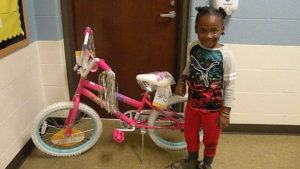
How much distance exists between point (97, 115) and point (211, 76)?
93 cm

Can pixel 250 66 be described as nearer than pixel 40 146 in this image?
No

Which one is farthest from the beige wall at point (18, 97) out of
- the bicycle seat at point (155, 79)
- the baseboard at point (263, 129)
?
the baseboard at point (263, 129)

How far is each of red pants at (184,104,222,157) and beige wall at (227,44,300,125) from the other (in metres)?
0.66

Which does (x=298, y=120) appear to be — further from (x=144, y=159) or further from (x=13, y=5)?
(x=13, y=5)

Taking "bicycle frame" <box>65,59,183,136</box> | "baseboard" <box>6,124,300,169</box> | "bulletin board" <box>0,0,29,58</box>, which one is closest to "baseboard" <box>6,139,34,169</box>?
"bicycle frame" <box>65,59,183,136</box>

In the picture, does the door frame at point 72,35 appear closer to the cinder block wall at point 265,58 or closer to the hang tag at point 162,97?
the cinder block wall at point 265,58

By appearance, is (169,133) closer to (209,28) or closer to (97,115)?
(97,115)

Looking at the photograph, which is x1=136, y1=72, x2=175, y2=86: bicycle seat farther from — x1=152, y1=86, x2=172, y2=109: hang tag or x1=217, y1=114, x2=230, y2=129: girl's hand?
x1=217, y1=114, x2=230, y2=129: girl's hand

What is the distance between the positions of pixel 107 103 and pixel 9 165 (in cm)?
81

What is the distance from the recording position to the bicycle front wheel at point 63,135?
77.6 inches

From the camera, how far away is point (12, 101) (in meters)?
1.90

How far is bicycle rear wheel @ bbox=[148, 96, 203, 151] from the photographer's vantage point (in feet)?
6.77

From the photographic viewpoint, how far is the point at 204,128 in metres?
1.78

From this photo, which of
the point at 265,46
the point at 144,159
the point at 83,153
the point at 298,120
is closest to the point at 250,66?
the point at 265,46
